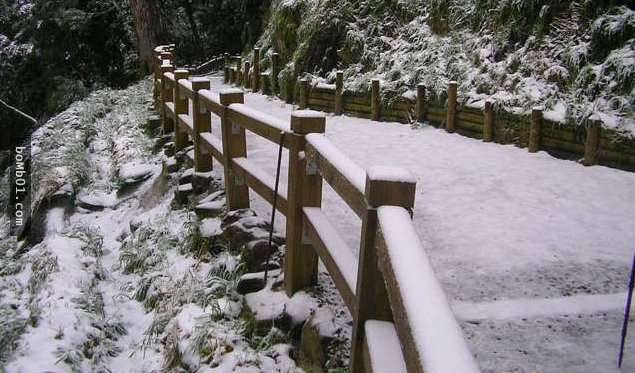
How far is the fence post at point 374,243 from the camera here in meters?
2.08

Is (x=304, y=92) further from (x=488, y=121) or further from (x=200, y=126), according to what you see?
(x=200, y=126)

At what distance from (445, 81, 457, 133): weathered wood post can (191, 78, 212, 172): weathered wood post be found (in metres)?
4.55

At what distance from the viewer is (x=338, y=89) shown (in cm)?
1172

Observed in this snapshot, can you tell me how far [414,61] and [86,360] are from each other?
8984mm

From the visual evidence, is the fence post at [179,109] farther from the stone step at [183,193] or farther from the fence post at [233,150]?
the fence post at [233,150]

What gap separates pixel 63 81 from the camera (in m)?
20.3

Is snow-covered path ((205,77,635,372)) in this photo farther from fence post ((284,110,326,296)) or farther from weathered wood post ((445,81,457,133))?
weathered wood post ((445,81,457,133))

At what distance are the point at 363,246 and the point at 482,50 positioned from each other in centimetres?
877

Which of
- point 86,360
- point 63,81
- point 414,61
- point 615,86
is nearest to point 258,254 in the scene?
point 86,360

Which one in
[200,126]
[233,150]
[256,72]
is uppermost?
[256,72]

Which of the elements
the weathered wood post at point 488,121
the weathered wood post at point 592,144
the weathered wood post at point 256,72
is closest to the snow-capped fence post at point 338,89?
the weathered wood post at point 488,121

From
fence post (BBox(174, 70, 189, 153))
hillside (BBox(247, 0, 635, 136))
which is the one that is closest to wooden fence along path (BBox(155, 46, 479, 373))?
fence post (BBox(174, 70, 189, 153))

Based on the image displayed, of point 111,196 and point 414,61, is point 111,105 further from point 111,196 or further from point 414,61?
point 414,61

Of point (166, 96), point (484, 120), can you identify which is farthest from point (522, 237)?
point (166, 96)
